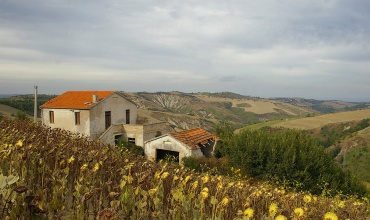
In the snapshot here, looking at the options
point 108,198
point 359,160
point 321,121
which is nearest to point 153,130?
point 108,198

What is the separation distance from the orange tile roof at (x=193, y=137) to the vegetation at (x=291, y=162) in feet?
8.40

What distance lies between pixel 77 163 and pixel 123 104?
96.2 feet

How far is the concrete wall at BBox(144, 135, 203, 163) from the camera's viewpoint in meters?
23.2

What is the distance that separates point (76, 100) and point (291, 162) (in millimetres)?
25644

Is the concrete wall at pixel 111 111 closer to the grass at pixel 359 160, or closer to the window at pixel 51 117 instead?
the window at pixel 51 117

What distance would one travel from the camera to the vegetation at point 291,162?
21062 millimetres

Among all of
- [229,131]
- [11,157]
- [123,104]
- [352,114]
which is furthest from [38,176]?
[352,114]

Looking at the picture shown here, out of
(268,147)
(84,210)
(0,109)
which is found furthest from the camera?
(0,109)

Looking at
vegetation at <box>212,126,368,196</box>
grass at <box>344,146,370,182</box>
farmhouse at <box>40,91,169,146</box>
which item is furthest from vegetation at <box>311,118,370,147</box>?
farmhouse at <box>40,91,169,146</box>

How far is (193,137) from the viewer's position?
25594mm

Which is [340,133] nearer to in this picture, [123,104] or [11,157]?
[123,104]

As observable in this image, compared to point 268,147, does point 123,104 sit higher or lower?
higher

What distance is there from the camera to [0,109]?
85.7 meters

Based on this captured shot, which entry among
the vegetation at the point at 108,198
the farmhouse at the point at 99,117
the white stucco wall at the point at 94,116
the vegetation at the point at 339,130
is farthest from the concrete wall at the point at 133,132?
the vegetation at the point at 339,130
